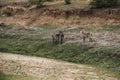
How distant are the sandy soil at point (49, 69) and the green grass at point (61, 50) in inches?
65.5

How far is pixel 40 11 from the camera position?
6712 centimetres

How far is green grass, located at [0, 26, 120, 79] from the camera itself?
43.7 metres

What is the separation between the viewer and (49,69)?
137ft

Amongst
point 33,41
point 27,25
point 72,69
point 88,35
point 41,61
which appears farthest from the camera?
point 27,25

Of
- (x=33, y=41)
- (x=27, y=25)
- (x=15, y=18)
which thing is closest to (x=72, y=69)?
(x=33, y=41)

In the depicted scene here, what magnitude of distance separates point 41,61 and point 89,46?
6227mm

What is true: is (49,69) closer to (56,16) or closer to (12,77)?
(12,77)

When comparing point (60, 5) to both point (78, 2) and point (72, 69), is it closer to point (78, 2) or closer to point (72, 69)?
point (78, 2)

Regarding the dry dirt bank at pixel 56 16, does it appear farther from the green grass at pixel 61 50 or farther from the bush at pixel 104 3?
the green grass at pixel 61 50

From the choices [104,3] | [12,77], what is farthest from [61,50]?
[104,3]

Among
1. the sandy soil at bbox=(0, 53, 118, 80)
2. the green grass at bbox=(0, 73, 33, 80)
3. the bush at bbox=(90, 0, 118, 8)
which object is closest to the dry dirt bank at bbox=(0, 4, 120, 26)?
the bush at bbox=(90, 0, 118, 8)

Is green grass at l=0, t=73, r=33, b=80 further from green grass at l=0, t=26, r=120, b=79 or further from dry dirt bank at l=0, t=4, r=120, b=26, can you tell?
dry dirt bank at l=0, t=4, r=120, b=26

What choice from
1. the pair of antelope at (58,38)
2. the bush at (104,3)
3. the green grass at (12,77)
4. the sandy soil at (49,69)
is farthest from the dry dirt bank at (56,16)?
the green grass at (12,77)

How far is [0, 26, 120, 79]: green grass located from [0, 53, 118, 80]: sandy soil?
65.5 inches
